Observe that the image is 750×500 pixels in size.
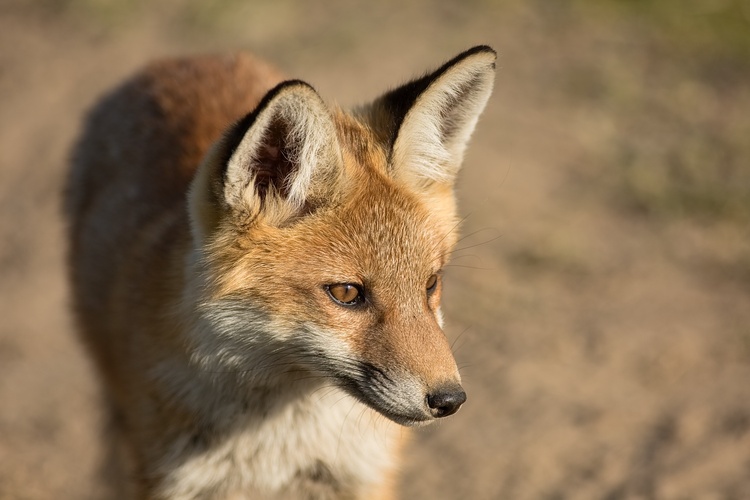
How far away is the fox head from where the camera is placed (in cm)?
330

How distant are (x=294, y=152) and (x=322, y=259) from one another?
1.47 ft

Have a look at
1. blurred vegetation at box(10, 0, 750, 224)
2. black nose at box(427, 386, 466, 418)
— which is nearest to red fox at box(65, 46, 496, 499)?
black nose at box(427, 386, 466, 418)

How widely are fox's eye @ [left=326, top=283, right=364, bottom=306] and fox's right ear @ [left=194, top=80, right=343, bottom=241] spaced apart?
0.38 meters

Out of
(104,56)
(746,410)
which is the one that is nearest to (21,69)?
(104,56)

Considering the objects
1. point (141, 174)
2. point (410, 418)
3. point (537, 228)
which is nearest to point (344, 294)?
point (410, 418)

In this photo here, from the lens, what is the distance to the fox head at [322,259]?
3303mm

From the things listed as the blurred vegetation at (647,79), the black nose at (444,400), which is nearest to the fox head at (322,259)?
the black nose at (444,400)

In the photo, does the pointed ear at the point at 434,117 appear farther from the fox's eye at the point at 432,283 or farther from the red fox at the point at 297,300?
the fox's eye at the point at 432,283

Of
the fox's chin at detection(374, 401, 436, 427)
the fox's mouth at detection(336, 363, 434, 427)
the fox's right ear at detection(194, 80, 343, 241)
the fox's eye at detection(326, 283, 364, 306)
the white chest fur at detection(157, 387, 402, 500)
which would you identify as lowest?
the white chest fur at detection(157, 387, 402, 500)

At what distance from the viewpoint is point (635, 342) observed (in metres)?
6.11

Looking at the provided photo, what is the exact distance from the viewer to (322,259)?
139 inches

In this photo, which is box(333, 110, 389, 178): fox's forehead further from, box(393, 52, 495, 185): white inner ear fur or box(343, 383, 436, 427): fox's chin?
box(343, 383, 436, 427): fox's chin

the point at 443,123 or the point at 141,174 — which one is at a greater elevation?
the point at 443,123

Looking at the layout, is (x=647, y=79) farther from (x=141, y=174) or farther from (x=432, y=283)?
(x=432, y=283)
